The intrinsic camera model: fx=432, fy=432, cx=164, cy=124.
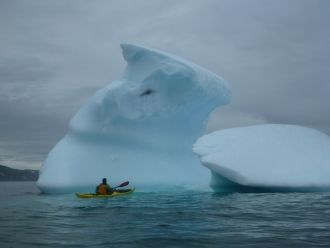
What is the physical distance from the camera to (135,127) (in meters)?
19.5

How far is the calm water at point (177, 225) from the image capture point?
21.7ft

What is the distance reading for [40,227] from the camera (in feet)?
27.6

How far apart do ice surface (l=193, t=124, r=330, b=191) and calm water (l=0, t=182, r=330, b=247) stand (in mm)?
2577

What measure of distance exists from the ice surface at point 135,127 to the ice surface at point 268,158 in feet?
10.4

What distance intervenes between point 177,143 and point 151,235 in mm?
14022

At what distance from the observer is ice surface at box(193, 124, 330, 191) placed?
14.5 meters

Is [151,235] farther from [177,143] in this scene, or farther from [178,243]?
[177,143]

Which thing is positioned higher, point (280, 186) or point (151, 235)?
point (280, 186)

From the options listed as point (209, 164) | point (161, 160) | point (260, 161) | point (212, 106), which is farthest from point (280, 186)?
point (212, 106)

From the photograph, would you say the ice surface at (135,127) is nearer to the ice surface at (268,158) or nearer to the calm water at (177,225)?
the ice surface at (268,158)

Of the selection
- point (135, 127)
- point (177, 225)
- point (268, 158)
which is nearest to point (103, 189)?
point (135, 127)

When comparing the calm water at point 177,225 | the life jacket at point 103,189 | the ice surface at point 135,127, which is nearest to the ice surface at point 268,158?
the calm water at point 177,225

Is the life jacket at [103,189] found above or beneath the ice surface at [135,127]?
beneath

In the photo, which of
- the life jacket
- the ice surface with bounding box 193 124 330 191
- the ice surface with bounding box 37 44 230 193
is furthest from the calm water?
the ice surface with bounding box 37 44 230 193
